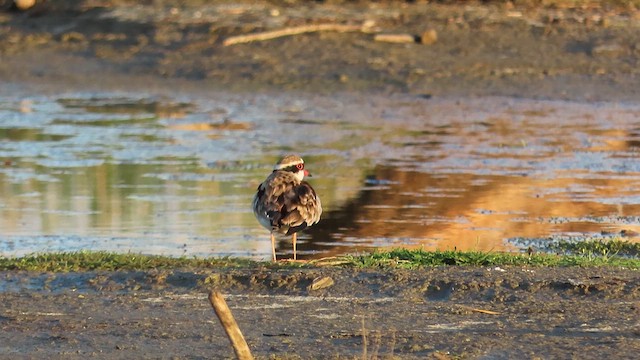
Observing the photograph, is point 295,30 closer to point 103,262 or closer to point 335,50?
point 335,50

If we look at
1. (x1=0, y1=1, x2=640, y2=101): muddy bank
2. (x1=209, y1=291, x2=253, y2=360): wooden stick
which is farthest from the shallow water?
(x1=209, y1=291, x2=253, y2=360): wooden stick

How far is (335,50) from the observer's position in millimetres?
23578

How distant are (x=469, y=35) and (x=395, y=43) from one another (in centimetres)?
129

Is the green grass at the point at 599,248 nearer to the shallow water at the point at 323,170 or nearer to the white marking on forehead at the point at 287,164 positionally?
the shallow water at the point at 323,170

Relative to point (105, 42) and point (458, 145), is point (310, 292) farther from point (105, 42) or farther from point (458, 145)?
point (105, 42)

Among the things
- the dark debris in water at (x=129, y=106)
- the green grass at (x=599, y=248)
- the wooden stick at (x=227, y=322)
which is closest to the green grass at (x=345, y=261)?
the green grass at (x=599, y=248)

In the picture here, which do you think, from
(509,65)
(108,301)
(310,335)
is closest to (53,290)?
(108,301)

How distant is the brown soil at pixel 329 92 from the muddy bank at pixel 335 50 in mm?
40

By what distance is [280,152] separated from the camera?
55.3ft

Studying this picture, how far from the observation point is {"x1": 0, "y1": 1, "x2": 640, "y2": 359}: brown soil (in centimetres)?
722

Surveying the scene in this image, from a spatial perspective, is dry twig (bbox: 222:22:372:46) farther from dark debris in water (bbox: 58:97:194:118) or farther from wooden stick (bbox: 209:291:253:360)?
wooden stick (bbox: 209:291:253:360)

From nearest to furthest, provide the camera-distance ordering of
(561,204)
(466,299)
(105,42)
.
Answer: (466,299) < (561,204) < (105,42)

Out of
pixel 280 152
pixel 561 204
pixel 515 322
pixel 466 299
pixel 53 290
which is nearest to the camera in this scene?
pixel 515 322

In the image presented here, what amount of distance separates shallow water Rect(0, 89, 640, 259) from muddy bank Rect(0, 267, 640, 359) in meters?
2.03
